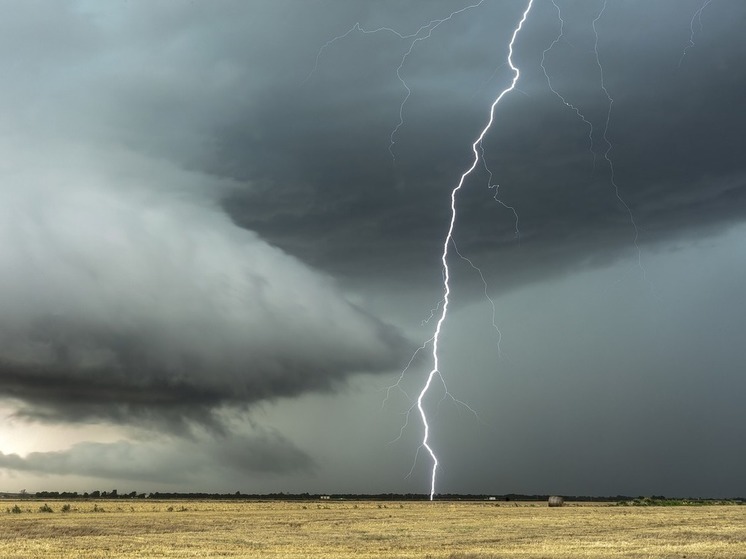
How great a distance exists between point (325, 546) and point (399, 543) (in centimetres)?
329

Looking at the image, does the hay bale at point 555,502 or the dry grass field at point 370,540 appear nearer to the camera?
the dry grass field at point 370,540

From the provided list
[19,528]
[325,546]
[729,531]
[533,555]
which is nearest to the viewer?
[533,555]

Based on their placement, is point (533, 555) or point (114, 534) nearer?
point (533, 555)

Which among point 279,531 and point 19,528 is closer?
point 279,531

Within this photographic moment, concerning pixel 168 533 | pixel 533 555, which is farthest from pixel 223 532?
pixel 533 555

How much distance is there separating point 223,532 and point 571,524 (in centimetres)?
1993

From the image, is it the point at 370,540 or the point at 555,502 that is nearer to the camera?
the point at 370,540

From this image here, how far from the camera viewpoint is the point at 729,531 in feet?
116

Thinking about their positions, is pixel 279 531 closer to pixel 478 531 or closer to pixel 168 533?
pixel 168 533

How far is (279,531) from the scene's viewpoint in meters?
37.3

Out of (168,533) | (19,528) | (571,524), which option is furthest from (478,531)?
(19,528)

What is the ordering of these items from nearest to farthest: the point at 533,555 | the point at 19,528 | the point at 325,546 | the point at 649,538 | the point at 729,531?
1. the point at 533,555
2. the point at 325,546
3. the point at 649,538
4. the point at 729,531
5. the point at 19,528

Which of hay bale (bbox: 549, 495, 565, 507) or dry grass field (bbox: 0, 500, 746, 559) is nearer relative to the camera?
dry grass field (bbox: 0, 500, 746, 559)

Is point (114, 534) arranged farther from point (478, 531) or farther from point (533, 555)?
point (533, 555)
